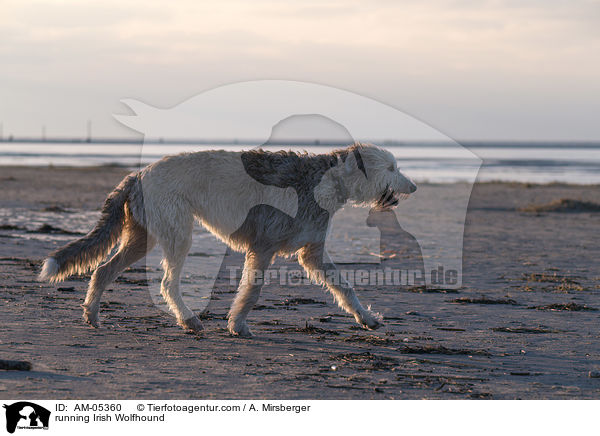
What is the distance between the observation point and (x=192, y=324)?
27.0ft

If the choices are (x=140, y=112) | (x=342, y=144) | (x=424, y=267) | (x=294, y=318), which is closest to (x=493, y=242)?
(x=424, y=267)

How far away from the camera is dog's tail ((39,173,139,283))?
27.4ft

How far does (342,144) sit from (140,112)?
2.63 meters

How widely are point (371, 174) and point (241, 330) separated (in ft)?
7.76

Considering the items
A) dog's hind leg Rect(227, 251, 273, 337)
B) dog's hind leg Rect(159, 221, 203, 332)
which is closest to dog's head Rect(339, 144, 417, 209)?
dog's hind leg Rect(227, 251, 273, 337)

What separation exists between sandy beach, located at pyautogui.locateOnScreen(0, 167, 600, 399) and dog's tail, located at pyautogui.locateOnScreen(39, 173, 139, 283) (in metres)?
0.59

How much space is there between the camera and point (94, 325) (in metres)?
8.12

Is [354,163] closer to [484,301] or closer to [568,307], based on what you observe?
[484,301]

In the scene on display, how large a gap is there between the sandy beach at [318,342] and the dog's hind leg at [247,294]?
0.74 feet

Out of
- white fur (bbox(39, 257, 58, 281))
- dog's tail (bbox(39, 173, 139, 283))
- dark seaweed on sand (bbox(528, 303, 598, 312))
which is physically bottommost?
dark seaweed on sand (bbox(528, 303, 598, 312))
